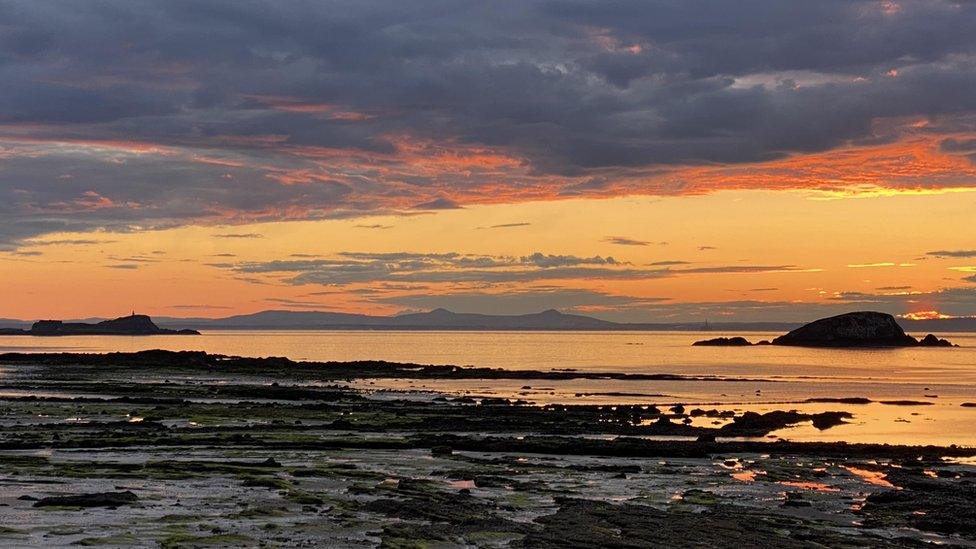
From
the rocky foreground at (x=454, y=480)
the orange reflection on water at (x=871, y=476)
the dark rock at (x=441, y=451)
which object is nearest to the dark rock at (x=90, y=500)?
the rocky foreground at (x=454, y=480)

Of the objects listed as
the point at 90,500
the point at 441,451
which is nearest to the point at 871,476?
the point at 441,451

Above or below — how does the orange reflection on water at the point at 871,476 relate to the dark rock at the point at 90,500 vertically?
above

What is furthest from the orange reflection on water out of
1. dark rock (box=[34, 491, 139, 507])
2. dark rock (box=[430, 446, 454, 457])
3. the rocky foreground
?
dark rock (box=[34, 491, 139, 507])

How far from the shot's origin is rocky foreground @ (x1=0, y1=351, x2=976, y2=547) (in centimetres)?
2567

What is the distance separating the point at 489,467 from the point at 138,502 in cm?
1394

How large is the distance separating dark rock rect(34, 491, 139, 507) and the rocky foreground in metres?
0.09

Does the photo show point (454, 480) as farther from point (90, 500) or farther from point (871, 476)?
point (871, 476)

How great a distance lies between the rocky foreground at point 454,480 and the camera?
84.2ft

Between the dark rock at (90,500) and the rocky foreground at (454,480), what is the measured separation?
9 centimetres

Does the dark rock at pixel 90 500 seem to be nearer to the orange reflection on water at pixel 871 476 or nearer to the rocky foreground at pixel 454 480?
the rocky foreground at pixel 454 480

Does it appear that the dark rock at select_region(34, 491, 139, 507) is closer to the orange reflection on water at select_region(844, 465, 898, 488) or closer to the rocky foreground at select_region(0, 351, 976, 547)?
the rocky foreground at select_region(0, 351, 976, 547)

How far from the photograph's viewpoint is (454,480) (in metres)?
35.4

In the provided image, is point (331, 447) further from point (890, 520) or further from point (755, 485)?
point (890, 520)

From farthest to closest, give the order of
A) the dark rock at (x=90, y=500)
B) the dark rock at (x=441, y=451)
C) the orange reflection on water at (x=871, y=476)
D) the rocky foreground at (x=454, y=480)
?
the dark rock at (x=441, y=451) → the orange reflection on water at (x=871, y=476) → the dark rock at (x=90, y=500) → the rocky foreground at (x=454, y=480)
